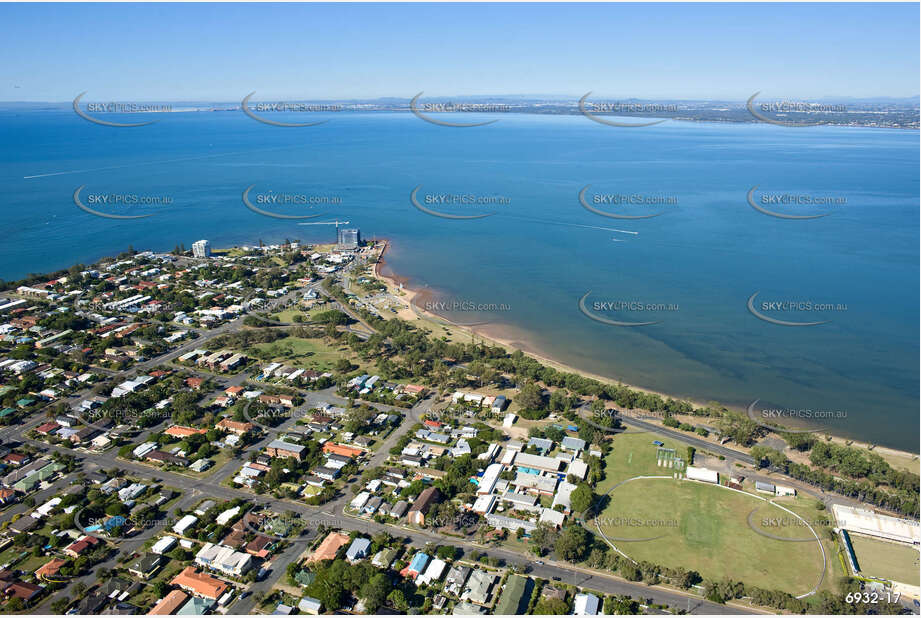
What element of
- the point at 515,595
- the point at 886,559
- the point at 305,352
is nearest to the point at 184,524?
the point at 515,595

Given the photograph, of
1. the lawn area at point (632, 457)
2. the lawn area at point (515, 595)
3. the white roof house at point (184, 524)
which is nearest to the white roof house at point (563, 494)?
the lawn area at point (632, 457)

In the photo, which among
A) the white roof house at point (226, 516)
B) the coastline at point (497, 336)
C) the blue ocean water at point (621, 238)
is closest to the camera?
the white roof house at point (226, 516)

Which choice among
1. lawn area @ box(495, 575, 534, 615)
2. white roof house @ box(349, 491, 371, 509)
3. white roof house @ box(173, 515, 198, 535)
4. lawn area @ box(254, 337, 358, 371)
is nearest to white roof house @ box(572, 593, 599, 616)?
lawn area @ box(495, 575, 534, 615)

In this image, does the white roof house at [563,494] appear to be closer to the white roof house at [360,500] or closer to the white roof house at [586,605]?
the white roof house at [586,605]

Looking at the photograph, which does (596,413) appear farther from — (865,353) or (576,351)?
(865,353)

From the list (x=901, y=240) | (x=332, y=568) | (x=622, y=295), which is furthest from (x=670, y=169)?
(x=332, y=568)

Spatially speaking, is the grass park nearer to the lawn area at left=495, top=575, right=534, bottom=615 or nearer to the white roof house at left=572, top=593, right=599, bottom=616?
the white roof house at left=572, top=593, right=599, bottom=616
